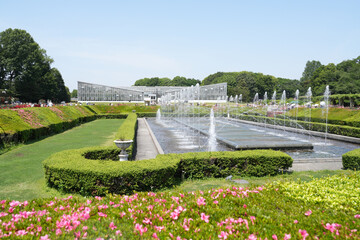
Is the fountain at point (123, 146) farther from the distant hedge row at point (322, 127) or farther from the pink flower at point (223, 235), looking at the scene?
the distant hedge row at point (322, 127)

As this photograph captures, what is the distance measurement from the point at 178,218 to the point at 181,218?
6cm

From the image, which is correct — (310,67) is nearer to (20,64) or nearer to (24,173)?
(20,64)

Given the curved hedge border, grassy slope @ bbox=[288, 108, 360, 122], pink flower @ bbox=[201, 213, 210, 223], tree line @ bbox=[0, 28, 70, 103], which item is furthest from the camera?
tree line @ bbox=[0, 28, 70, 103]

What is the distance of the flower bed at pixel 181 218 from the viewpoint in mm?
2828

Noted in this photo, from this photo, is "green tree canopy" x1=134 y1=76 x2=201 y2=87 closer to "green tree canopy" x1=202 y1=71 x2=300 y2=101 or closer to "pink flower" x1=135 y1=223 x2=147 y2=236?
"green tree canopy" x1=202 y1=71 x2=300 y2=101

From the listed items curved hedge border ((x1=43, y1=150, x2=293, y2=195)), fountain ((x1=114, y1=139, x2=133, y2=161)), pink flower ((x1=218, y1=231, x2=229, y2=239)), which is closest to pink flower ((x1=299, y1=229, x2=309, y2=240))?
pink flower ((x1=218, y1=231, x2=229, y2=239))

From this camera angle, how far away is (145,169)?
5.98 meters

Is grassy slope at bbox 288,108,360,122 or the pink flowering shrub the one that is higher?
grassy slope at bbox 288,108,360,122

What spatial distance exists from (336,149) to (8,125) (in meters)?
16.3

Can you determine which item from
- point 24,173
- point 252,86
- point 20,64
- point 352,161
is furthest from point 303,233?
point 252,86

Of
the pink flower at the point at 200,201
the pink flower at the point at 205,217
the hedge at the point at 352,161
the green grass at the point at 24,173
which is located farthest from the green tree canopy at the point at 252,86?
the pink flower at the point at 205,217

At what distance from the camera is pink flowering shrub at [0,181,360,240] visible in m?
2.83

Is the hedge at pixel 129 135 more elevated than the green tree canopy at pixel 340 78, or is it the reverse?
the green tree canopy at pixel 340 78

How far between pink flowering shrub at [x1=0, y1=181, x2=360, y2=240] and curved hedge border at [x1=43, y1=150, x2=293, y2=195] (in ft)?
5.75
